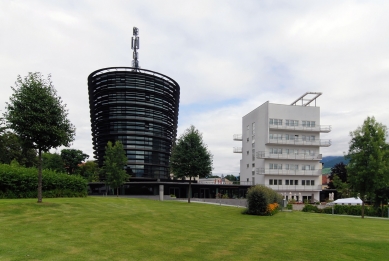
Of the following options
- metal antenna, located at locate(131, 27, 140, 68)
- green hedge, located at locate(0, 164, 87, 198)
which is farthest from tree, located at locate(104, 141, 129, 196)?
metal antenna, located at locate(131, 27, 140, 68)

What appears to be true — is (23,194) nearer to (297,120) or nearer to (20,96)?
(20,96)

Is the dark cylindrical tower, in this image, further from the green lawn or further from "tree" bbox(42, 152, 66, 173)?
the green lawn

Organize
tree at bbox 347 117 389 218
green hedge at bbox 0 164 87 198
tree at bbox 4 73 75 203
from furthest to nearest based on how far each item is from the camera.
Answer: green hedge at bbox 0 164 87 198 → tree at bbox 347 117 389 218 → tree at bbox 4 73 75 203

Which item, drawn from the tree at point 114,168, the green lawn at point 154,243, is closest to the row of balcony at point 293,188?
the tree at point 114,168

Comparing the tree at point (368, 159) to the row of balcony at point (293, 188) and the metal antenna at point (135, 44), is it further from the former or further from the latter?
the metal antenna at point (135, 44)

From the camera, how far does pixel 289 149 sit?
195 ft

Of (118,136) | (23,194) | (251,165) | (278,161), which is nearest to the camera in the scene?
(23,194)

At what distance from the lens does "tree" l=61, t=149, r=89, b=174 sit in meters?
86.7

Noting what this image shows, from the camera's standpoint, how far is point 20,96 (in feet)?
60.6

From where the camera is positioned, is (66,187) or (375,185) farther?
(66,187)

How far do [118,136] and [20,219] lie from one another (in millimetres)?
56115

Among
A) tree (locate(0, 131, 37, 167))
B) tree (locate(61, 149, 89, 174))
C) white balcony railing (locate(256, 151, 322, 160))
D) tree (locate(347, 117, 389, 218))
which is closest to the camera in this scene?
tree (locate(347, 117, 389, 218))

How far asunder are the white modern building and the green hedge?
35.9m

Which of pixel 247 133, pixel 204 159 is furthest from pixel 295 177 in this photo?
pixel 204 159
